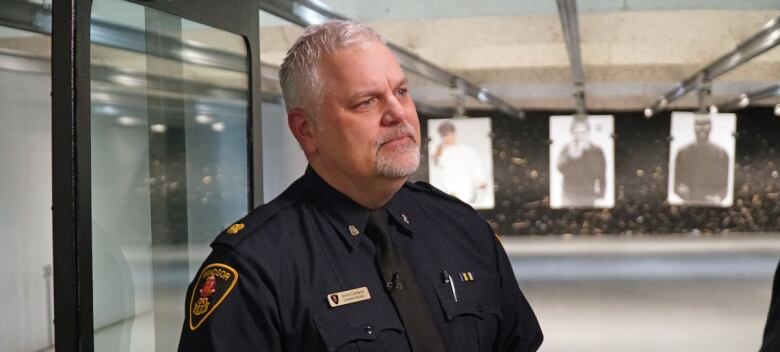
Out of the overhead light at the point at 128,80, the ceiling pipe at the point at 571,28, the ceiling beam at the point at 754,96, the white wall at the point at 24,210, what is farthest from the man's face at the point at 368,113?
the ceiling beam at the point at 754,96

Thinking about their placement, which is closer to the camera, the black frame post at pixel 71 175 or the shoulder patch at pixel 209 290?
the shoulder patch at pixel 209 290

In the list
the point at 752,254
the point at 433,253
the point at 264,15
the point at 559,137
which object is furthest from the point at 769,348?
the point at 559,137

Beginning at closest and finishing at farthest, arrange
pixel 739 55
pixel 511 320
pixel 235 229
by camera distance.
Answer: pixel 235 229, pixel 511 320, pixel 739 55

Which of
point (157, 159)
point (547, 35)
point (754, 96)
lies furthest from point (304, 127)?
point (754, 96)

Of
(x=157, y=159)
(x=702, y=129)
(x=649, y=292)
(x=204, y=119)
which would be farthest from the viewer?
(x=702, y=129)

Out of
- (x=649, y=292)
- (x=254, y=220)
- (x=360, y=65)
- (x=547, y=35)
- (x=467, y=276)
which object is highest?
(x=547, y=35)

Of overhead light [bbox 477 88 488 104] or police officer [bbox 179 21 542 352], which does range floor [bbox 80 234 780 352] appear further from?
overhead light [bbox 477 88 488 104]

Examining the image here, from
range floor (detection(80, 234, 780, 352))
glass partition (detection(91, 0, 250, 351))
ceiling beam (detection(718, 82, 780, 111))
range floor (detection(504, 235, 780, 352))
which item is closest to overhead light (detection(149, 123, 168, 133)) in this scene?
glass partition (detection(91, 0, 250, 351))

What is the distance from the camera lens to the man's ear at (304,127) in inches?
58.5

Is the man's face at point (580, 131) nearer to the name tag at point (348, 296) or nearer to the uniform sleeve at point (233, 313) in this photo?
the name tag at point (348, 296)

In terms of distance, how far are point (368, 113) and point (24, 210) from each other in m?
4.59

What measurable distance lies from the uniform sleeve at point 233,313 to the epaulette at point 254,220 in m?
0.04

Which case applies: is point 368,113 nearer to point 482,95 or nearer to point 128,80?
point 128,80

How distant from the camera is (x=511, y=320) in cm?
166
